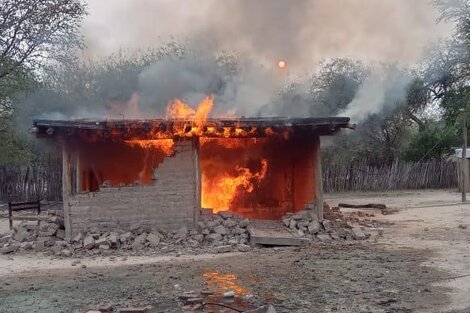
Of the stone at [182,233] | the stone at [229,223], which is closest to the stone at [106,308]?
the stone at [182,233]

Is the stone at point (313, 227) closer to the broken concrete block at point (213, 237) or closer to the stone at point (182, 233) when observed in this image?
the broken concrete block at point (213, 237)

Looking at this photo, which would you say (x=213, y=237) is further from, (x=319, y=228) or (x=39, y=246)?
(x=39, y=246)

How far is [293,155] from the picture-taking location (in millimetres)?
15219

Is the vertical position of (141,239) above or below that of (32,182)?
below

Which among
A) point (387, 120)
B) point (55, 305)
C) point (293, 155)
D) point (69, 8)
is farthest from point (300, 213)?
point (387, 120)

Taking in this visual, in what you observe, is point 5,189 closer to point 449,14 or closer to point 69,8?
point 69,8

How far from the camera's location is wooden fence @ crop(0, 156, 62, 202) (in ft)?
78.8

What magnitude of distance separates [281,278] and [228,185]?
6990 mm

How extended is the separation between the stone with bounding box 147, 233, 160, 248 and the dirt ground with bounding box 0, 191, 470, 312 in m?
0.87

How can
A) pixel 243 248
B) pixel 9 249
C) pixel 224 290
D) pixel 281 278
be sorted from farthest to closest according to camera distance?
pixel 9 249, pixel 243 248, pixel 281 278, pixel 224 290

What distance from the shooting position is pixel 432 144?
102 feet

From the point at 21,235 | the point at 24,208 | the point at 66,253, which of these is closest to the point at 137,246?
the point at 66,253

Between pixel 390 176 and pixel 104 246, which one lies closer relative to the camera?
pixel 104 246

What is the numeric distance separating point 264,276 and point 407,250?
359 cm
